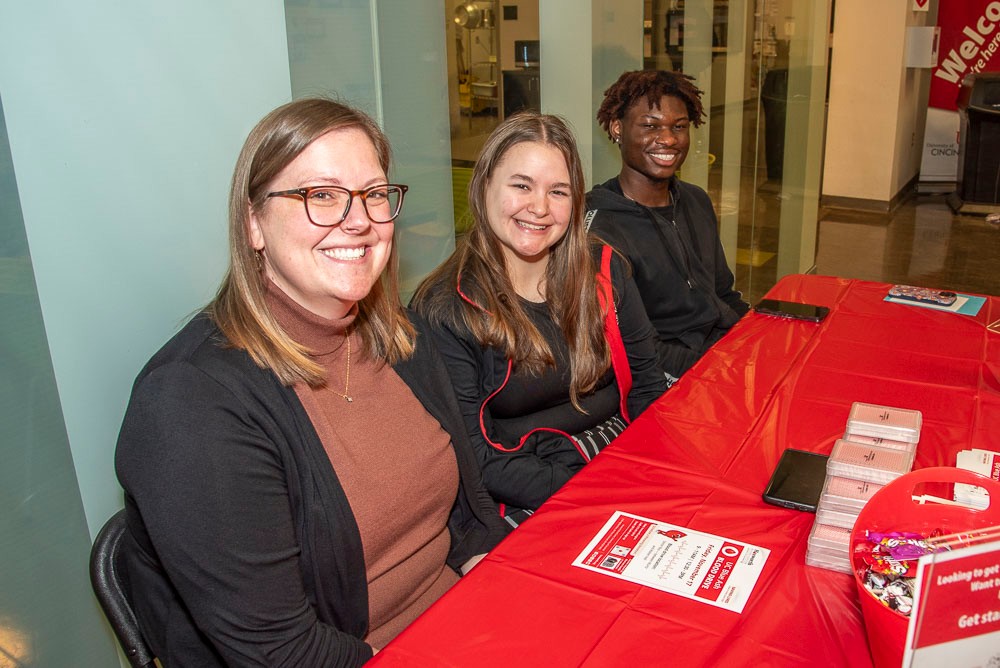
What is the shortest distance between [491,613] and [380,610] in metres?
0.39

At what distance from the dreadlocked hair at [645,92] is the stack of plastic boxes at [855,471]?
1.76 metres

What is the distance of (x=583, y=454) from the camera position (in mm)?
2035

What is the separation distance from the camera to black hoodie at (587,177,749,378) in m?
2.79

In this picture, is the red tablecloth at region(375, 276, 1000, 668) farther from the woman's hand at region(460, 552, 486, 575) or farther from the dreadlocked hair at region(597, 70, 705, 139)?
the dreadlocked hair at region(597, 70, 705, 139)

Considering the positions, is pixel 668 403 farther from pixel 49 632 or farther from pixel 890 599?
pixel 49 632

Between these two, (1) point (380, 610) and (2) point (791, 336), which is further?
(2) point (791, 336)

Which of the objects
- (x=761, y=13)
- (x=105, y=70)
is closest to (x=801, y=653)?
(x=105, y=70)

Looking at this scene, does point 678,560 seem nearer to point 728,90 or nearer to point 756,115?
point 728,90

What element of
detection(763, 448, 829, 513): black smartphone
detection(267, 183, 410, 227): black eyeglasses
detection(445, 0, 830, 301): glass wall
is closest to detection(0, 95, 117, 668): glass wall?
detection(267, 183, 410, 227): black eyeglasses

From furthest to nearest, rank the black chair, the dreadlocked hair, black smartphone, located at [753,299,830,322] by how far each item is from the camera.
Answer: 1. the dreadlocked hair
2. black smartphone, located at [753,299,830,322]
3. the black chair

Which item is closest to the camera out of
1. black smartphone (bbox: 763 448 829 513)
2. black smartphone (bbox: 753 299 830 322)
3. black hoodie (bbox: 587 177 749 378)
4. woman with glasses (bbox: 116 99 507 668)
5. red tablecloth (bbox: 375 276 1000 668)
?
red tablecloth (bbox: 375 276 1000 668)

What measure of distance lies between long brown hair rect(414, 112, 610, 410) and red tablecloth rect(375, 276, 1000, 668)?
0.91 feet

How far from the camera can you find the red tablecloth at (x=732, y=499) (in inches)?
42.4

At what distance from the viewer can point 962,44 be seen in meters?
8.41
